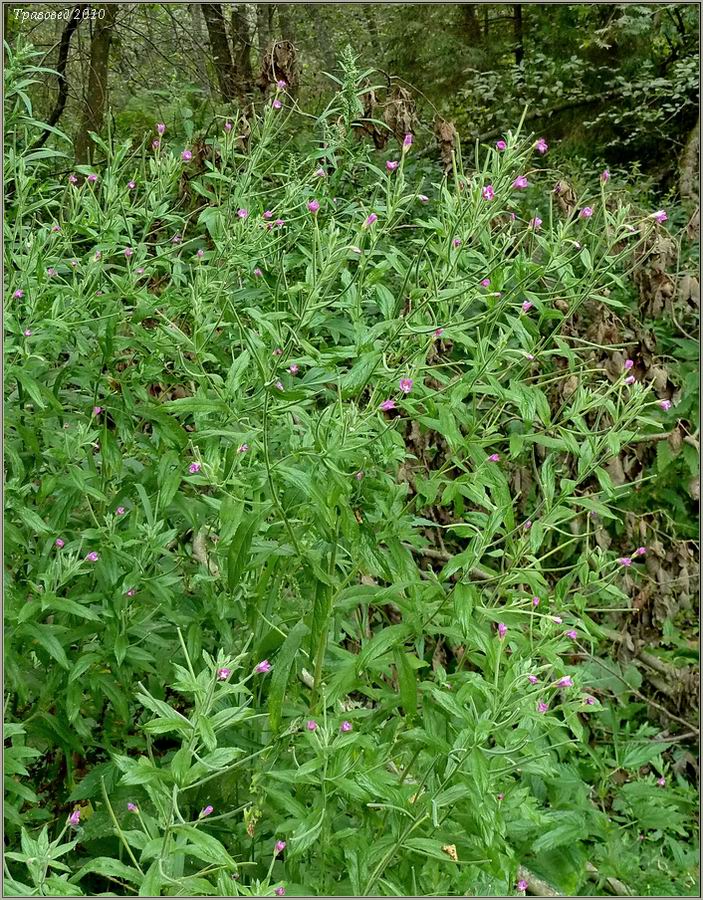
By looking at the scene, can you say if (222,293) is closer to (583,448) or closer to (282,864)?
(583,448)

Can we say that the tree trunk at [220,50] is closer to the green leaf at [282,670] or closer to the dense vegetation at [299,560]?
the dense vegetation at [299,560]

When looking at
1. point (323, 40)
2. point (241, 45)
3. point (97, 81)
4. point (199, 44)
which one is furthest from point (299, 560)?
point (323, 40)

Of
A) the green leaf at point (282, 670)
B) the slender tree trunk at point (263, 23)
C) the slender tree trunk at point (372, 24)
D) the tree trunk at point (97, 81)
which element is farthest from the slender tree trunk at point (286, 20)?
the green leaf at point (282, 670)

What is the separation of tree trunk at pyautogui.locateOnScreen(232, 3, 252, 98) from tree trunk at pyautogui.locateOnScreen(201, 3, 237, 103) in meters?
0.05

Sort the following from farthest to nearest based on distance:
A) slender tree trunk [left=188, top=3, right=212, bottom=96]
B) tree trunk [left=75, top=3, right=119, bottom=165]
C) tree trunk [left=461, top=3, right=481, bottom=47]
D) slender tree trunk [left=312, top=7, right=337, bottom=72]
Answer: slender tree trunk [left=312, top=7, right=337, bottom=72]
tree trunk [left=461, top=3, right=481, bottom=47]
slender tree trunk [left=188, top=3, right=212, bottom=96]
tree trunk [left=75, top=3, right=119, bottom=165]

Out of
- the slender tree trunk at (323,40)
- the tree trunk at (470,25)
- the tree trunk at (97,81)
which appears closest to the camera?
the tree trunk at (97,81)

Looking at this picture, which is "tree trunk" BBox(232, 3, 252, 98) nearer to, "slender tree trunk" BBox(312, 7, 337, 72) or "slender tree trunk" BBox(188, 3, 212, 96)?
"slender tree trunk" BBox(188, 3, 212, 96)

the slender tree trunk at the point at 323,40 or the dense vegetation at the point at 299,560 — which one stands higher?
the slender tree trunk at the point at 323,40

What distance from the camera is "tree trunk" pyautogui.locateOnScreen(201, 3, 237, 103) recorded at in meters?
6.70

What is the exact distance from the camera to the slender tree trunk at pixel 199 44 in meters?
6.92

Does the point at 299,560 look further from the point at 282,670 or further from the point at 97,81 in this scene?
the point at 97,81

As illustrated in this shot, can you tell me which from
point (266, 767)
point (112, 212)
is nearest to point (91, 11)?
point (112, 212)

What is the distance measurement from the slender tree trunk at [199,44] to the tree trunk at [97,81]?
0.65 meters

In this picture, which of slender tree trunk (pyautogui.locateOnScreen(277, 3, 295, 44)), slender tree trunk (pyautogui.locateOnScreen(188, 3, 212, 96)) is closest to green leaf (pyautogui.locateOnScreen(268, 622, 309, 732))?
slender tree trunk (pyautogui.locateOnScreen(188, 3, 212, 96))
